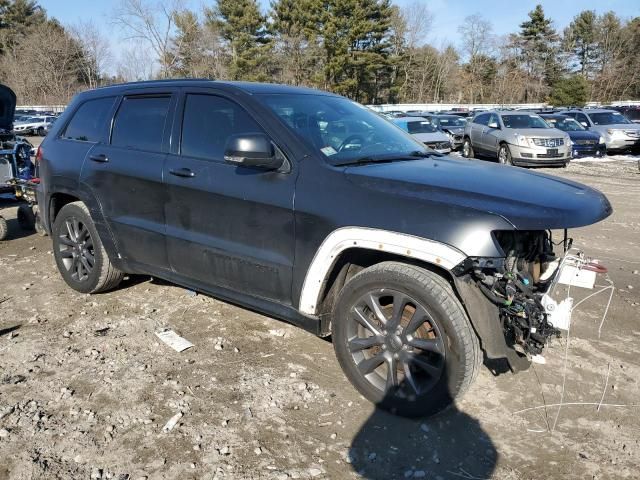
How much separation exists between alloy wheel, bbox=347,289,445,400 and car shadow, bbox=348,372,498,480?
19 centimetres

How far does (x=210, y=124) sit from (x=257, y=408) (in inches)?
76.5

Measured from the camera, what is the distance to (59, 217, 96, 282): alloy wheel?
15.7 ft

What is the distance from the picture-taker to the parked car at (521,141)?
15109 mm

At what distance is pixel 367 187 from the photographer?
301cm

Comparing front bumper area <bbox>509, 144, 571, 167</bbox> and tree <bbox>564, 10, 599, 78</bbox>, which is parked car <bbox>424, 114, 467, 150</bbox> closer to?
front bumper area <bbox>509, 144, 571, 167</bbox>

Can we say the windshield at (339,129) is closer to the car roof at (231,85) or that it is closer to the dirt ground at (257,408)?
the car roof at (231,85)

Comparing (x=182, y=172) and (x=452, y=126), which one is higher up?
(x=452, y=126)

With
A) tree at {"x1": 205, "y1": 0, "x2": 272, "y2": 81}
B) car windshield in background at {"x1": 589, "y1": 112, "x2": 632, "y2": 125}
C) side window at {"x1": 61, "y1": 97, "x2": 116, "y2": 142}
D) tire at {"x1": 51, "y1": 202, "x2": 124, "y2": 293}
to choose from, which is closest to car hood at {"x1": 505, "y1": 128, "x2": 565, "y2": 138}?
car windshield in background at {"x1": 589, "y1": 112, "x2": 632, "y2": 125}

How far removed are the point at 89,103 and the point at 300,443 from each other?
362 centimetres

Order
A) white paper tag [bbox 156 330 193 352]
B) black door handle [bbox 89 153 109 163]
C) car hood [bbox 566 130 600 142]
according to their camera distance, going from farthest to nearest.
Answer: car hood [bbox 566 130 600 142] → black door handle [bbox 89 153 109 163] → white paper tag [bbox 156 330 193 352]

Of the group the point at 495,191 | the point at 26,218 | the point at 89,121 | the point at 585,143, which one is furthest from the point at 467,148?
the point at 495,191

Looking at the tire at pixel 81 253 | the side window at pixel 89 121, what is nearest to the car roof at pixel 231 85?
the side window at pixel 89 121

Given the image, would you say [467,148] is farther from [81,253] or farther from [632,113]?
[81,253]

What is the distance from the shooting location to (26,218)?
24.8ft
